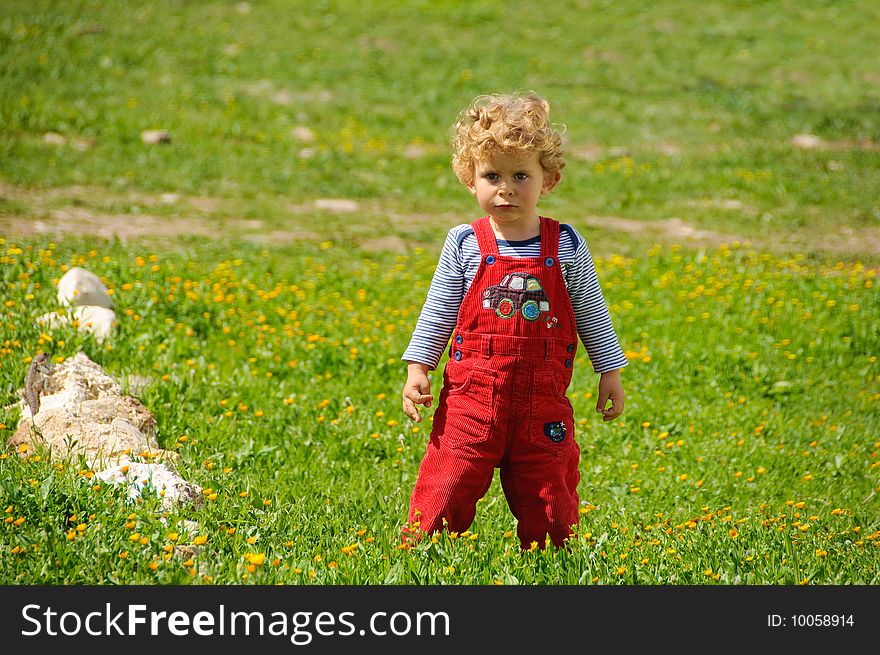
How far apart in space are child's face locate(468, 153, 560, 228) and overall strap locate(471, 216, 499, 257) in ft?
0.21

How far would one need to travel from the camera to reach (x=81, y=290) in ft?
23.1

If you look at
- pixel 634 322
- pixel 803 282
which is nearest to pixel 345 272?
pixel 634 322

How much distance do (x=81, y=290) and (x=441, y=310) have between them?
12.3 feet

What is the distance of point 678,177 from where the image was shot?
1437 cm

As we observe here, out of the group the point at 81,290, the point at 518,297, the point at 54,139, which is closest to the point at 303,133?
the point at 54,139

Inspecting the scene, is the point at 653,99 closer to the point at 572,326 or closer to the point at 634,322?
the point at 634,322

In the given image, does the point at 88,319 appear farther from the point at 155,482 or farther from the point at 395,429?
the point at 155,482

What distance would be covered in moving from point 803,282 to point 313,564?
279 inches

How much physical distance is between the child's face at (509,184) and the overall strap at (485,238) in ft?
0.21

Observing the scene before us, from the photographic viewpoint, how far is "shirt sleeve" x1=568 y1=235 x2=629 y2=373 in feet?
14.1

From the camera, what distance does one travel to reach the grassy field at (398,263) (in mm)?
4309

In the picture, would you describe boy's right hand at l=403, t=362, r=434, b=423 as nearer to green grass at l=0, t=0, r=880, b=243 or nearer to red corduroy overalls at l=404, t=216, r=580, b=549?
red corduroy overalls at l=404, t=216, r=580, b=549

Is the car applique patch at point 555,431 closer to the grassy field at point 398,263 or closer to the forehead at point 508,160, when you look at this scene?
the grassy field at point 398,263

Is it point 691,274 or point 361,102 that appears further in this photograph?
point 361,102
